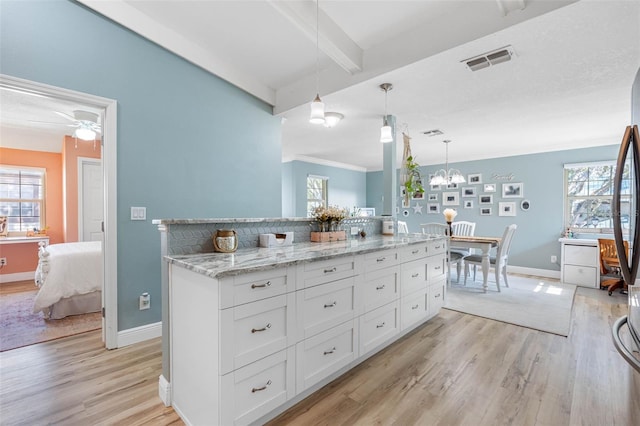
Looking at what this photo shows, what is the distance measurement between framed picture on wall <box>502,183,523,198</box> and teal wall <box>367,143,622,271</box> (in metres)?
0.07

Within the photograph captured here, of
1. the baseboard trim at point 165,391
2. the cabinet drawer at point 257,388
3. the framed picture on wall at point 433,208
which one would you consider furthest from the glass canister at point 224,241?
the framed picture on wall at point 433,208

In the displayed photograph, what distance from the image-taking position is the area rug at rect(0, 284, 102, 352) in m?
2.49

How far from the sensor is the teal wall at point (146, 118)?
2.12 meters

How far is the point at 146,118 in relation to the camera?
102 inches

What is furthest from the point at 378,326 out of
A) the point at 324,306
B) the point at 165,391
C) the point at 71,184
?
the point at 71,184

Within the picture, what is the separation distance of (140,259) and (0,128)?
398 cm

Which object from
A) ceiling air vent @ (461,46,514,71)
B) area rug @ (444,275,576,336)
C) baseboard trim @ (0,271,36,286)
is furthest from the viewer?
baseboard trim @ (0,271,36,286)

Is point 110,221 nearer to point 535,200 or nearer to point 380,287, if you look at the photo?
point 380,287

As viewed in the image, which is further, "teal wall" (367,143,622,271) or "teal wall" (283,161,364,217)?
"teal wall" (283,161,364,217)

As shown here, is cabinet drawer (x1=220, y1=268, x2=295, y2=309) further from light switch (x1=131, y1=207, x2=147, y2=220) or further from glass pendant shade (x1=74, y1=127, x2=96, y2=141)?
glass pendant shade (x1=74, y1=127, x2=96, y2=141)

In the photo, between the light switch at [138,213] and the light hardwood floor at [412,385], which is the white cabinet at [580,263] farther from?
the light switch at [138,213]

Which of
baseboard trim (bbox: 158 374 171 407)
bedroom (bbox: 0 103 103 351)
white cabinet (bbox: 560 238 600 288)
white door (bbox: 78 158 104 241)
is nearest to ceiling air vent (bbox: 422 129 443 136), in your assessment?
white cabinet (bbox: 560 238 600 288)

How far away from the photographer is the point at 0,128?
4250 millimetres

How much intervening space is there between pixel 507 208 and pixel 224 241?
5.80m
